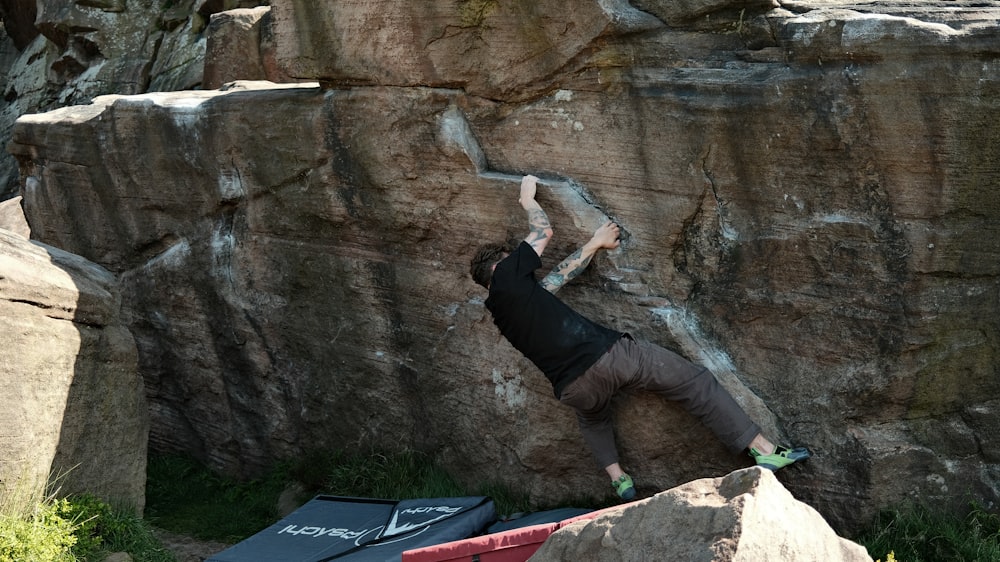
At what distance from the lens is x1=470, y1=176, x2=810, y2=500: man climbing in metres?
6.11

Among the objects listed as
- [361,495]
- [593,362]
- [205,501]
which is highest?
[593,362]

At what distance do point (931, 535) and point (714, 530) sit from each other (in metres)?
2.33

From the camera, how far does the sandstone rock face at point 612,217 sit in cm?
579

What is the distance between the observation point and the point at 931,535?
19.0 feet

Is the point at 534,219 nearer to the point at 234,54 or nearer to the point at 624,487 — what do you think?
the point at 624,487

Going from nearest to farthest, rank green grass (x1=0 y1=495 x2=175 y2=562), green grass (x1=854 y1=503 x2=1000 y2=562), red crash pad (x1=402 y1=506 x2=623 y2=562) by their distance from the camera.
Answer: red crash pad (x1=402 y1=506 x2=623 y2=562)
green grass (x1=854 y1=503 x2=1000 y2=562)
green grass (x1=0 y1=495 x2=175 y2=562)

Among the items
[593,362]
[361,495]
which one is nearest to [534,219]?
[593,362]

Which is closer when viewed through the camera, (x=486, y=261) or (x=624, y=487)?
(x=624, y=487)

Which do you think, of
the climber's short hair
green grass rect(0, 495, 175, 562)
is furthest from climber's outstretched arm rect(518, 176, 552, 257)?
green grass rect(0, 495, 175, 562)

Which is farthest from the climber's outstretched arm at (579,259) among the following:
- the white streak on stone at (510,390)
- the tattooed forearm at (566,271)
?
the white streak on stone at (510,390)

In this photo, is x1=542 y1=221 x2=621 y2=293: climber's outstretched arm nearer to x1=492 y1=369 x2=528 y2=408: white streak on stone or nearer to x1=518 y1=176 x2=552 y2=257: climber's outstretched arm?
x1=518 y1=176 x2=552 y2=257: climber's outstretched arm

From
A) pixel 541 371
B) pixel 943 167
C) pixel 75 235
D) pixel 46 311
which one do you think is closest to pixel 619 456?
pixel 541 371

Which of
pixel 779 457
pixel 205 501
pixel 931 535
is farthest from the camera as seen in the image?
pixel 205 501

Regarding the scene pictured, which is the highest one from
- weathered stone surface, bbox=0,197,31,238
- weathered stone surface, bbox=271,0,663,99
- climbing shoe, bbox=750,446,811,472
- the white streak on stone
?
weathered stone surface, bbox=271,0,663,99
